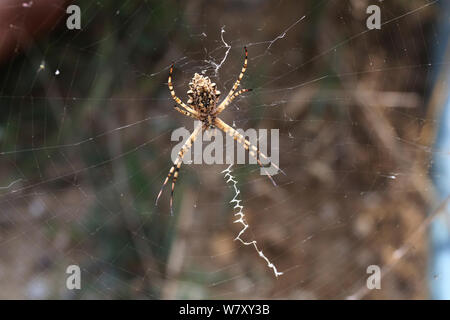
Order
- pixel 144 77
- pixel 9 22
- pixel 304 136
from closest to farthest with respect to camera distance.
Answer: pixel 9 22 < pixel 144 77 < pixel 304 136

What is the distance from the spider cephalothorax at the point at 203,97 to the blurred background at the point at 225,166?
386 mm

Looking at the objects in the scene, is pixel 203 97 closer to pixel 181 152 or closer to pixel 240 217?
pixel 181 152

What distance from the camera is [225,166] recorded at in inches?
158

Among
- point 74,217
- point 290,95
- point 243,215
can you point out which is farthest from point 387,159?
point 74,217

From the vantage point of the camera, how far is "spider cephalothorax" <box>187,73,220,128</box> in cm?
296

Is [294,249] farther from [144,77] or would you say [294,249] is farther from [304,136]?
[144,77]

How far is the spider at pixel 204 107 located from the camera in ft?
9.77

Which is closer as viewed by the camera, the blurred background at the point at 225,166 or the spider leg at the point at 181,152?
the spider leg at the point at 181,152

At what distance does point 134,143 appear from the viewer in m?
4.00

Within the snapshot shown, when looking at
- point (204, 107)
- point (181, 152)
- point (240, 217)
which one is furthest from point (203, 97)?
point (240, 217)

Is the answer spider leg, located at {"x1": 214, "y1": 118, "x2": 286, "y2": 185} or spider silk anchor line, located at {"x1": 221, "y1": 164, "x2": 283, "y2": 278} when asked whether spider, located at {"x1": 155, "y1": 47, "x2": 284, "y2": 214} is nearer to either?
spider leg, located at {"x1": 214, "y1": 118, "x2": 286, "y2": 185}

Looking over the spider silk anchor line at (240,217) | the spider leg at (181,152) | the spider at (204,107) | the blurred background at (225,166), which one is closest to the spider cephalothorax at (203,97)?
the spider at (204,107)

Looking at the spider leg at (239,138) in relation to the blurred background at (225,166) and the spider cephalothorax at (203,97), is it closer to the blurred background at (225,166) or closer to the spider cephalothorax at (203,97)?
the spider cephalothorax at (203,97)

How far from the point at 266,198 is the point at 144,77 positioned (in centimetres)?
190
